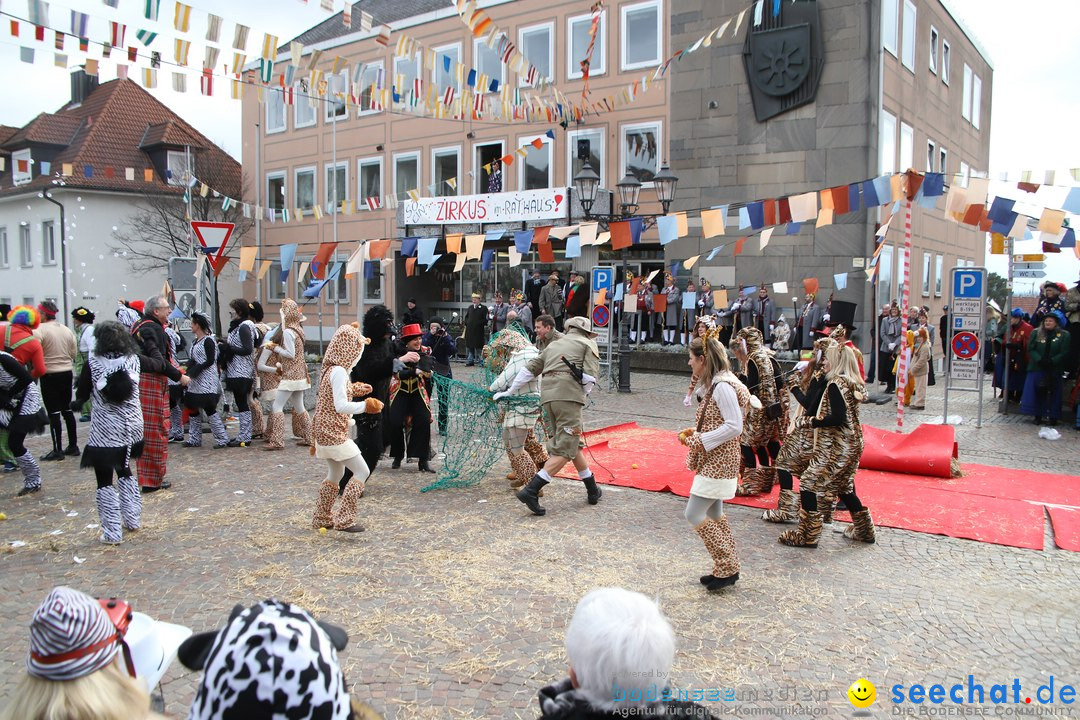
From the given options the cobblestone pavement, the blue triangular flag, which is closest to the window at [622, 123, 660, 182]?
the blue triangular flag

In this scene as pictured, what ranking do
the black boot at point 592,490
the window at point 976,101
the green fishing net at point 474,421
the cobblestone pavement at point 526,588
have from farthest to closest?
the window at point 976,101, the green fishing net at point 474,421, the black boot at point 592,490, the cobblestone pavement at point 526,588

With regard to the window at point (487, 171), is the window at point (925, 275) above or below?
below

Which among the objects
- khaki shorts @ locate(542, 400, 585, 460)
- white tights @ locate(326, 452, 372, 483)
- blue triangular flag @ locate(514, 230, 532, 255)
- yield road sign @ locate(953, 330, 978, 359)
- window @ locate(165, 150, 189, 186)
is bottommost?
white tights @ locate(326, 452, 372, 483)

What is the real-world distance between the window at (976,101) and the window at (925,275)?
8620 millimetres

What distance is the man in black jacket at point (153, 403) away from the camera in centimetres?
805

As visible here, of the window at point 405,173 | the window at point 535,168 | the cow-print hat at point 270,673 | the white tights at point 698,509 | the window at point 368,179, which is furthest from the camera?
the window at point 368,179

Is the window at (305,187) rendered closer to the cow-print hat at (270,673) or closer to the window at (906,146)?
the window at (906,146)

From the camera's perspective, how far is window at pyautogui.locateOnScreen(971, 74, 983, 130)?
29.8 meters

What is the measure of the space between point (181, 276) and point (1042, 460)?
12.6m

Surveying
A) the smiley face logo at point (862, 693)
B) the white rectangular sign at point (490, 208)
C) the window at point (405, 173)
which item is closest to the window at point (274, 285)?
the window at point (405, 173)

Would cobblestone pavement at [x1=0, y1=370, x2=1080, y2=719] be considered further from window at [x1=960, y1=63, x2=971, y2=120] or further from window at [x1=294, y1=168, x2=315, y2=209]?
window at [x1=960, y1=63, x2=971, y2=120]

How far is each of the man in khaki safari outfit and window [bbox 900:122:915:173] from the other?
1794 centimetres

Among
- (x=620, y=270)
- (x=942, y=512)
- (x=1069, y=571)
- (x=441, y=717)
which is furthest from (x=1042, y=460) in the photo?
(x=620, y=270)

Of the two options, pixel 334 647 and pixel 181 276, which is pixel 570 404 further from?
pixel 181 276
